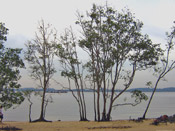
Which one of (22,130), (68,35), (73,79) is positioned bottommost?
(22,130)

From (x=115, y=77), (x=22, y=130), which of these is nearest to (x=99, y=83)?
(x=115, y=77)

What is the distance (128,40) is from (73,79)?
10.4 m

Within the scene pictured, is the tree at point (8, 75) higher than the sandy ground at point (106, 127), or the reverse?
the tree at point (8, 75)

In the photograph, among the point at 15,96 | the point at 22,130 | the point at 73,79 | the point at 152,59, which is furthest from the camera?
the point at 73,79

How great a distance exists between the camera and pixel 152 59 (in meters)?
31.6

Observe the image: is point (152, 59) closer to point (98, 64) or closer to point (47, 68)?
point (98, 64)

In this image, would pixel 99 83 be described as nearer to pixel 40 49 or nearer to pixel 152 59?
pixel 152 59

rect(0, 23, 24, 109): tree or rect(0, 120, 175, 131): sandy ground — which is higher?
rect(0, 23, 24, 109): tree

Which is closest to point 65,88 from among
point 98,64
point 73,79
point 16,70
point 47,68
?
point 73,79

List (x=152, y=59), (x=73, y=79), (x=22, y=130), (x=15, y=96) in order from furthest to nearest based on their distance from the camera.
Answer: (x=73, y=79) < (x=152, y=59) < (x=22, y=130) < (x=15, y=96)

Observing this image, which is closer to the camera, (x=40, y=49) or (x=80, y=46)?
(x=80, y=46)

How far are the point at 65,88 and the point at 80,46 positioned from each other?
24.6 feet

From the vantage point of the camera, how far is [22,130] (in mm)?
22547

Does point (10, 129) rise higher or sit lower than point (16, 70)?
lower
